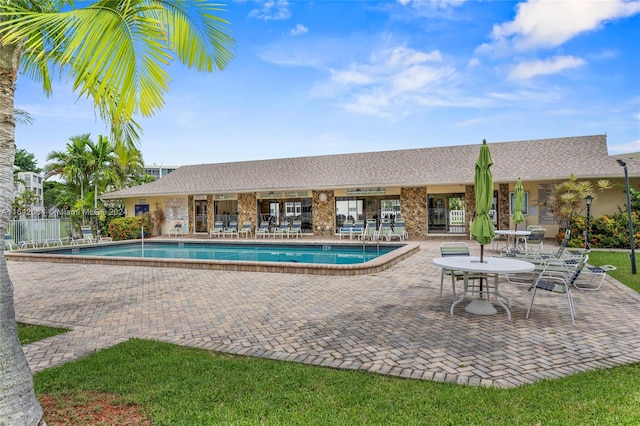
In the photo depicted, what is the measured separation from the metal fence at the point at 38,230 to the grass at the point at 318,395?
20.6 meters

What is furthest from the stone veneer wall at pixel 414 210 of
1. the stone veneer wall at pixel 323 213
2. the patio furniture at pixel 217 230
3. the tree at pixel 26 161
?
the tree at pixel 26 161

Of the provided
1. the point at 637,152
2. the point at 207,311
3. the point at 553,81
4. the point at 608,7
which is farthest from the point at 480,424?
the point at 637,152

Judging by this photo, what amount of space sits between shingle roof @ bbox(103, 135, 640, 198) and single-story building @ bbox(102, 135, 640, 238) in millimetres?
51

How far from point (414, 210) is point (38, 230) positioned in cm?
2090

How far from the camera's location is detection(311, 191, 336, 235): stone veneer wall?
21.6m

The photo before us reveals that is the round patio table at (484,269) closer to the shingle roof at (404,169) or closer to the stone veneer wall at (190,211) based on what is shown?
the shingle roof at (404,169)

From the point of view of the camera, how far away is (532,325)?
5.23 metres

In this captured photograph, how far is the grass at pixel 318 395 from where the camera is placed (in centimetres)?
283

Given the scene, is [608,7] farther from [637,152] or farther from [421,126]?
[637,152]

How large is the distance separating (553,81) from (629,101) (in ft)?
18.2

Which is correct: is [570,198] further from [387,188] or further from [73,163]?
[73,163]

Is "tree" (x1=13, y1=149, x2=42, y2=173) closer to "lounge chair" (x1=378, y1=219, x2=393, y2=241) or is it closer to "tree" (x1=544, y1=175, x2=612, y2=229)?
"lounge chair" (x1=378, y1=219, x2=393, y2=241)

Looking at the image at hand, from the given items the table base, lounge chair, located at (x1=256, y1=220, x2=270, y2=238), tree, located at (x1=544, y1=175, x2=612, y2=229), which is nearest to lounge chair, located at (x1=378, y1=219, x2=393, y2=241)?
lounge chair, located at (x1=256, y1=220, x2=270, y2=238)

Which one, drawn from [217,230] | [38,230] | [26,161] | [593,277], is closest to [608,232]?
[593,277]
